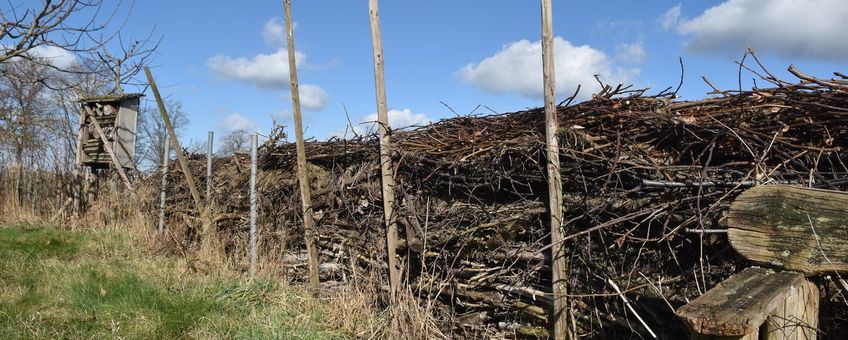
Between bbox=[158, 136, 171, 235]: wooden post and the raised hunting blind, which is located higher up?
the raised hunting blind

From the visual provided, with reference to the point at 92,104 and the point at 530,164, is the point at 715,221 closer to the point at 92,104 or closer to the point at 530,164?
the point at 530,164

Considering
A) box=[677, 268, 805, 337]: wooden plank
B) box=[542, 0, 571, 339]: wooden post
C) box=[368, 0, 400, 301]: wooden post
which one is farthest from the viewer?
box=[368, 0, 400, 301]: wooden post

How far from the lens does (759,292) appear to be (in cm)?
154

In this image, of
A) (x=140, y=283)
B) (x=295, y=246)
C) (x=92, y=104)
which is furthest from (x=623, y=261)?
(x=92, y=104)

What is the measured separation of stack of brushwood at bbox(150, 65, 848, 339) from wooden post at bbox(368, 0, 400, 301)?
110 millimetres

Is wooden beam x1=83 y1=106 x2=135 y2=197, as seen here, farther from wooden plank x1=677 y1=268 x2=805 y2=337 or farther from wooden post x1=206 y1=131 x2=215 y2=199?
wooden plank x1=677 y1=268 x2=805 y2=337

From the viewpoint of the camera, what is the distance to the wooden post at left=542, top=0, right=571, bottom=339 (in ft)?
13.1

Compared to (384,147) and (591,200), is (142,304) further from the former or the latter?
(591,200)

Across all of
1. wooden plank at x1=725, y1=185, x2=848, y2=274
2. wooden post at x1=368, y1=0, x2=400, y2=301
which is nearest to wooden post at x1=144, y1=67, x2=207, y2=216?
wooden post at x1=368, y1=0, x2=400, y2=301

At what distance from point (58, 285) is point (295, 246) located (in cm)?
238

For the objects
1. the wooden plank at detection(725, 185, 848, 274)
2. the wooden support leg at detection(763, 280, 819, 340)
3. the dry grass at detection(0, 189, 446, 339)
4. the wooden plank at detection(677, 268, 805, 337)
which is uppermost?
the wooden plank at detection(725, 185, 848, 274)

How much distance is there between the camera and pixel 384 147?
17.6 ft

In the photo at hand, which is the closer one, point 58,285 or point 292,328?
point 292,328

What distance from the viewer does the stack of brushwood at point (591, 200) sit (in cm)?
335
